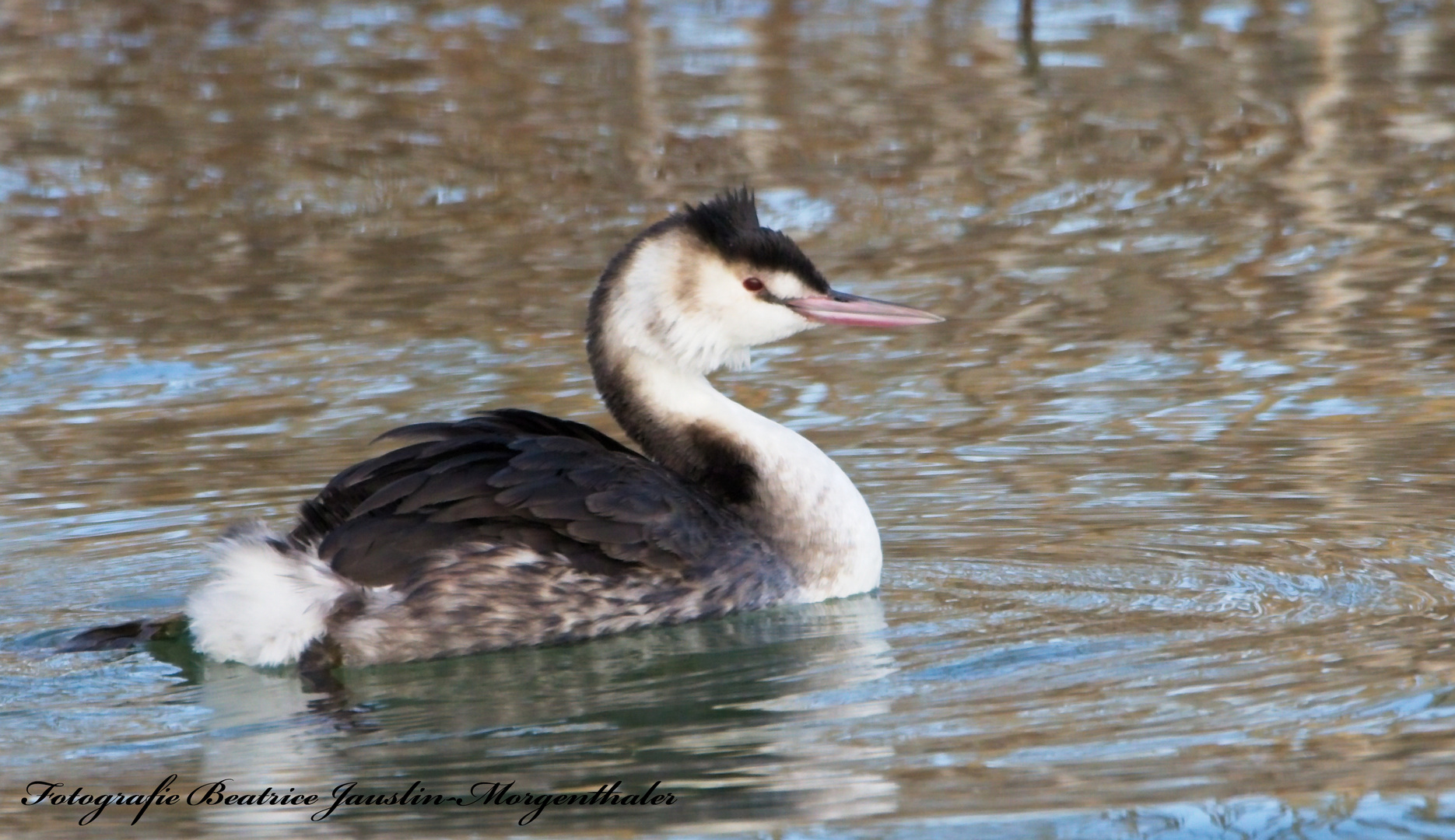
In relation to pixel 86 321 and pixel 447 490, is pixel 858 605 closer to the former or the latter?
pixel 447 490

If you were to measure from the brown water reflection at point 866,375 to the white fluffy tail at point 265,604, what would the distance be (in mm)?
103

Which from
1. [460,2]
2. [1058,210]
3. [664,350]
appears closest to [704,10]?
[460,2]

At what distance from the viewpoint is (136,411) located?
333 inches

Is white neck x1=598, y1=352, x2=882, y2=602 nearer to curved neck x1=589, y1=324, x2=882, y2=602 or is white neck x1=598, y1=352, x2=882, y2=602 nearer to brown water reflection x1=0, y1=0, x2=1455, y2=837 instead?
curved neck x1=589, y1=324, x2=882, y2=602

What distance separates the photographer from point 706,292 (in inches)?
248

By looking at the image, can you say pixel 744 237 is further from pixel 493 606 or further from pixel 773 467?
pixel 493 606

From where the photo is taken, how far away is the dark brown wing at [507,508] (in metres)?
5.66

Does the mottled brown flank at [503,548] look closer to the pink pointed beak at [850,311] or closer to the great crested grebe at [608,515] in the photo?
the great crested grebe at [608,515]

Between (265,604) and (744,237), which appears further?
(744,237)

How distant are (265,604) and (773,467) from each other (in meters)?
1.46

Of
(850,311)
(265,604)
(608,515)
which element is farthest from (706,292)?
(265,604)

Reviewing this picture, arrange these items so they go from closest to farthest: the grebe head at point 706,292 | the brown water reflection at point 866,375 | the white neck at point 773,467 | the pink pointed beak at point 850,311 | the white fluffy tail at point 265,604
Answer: the brown water reflection at point 866,375
the white fluffy tail at point 265,604
the white neck at point 773,467
the grebe head at point 706,292
the pink pointed beak at point 850,311

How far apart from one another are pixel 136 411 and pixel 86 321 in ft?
5.26

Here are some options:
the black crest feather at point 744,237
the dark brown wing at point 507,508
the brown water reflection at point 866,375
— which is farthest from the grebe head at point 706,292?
the brown water reflection at point 866,375
